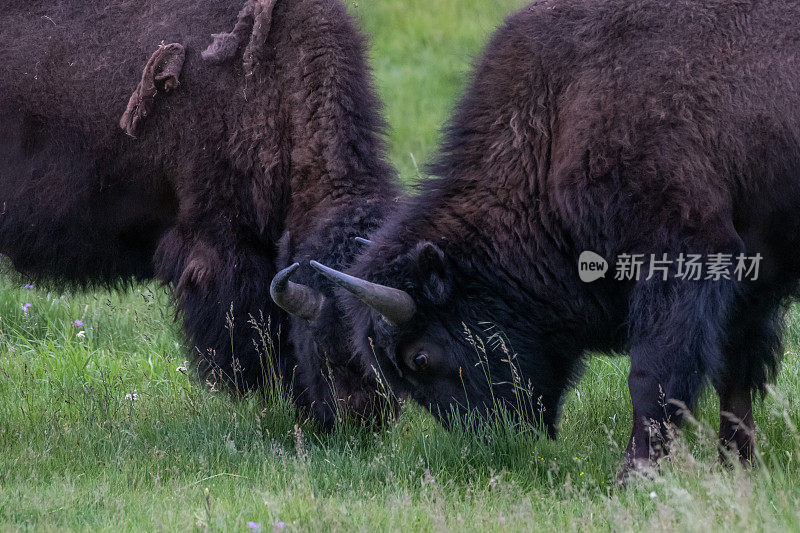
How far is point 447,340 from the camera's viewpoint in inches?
180

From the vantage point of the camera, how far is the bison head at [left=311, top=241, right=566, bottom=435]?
14.8ft

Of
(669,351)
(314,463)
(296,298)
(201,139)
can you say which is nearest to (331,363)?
(296,298)

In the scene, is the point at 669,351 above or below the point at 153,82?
below

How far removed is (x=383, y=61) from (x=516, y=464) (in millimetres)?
11116

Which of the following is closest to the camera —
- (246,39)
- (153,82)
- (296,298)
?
(296,298)

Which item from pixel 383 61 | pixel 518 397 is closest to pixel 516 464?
pixel 518 397

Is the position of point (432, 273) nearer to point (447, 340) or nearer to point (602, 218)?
point (447, 340)

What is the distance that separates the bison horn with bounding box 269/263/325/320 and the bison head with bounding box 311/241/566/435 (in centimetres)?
35

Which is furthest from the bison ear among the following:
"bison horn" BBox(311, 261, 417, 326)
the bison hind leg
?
the bison hind leg

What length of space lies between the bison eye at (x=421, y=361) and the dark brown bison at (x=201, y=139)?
101 centimetres

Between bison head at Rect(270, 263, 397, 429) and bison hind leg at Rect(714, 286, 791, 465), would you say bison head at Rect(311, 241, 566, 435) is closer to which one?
bison head at Rect(270, 263, 397, 429)

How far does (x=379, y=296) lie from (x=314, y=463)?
85 cm

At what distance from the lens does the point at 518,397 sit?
4562mm

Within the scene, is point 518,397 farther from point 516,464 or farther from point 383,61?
point 383,61
